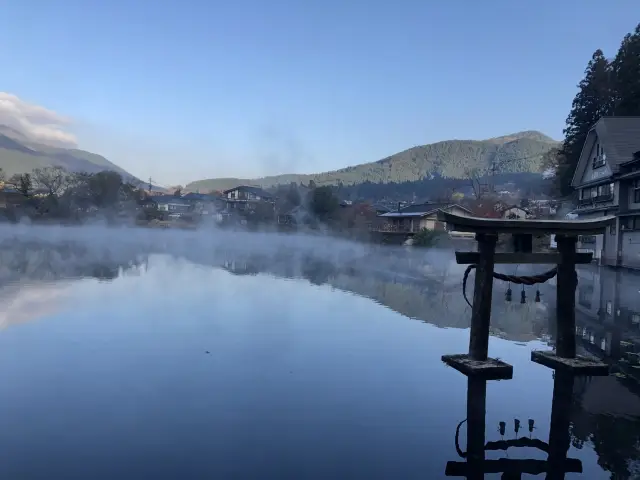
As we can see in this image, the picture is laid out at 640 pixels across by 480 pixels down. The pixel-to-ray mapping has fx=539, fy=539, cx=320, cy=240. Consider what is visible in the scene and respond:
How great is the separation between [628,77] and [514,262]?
1214 inches

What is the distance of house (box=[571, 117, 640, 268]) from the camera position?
2448 centimetres

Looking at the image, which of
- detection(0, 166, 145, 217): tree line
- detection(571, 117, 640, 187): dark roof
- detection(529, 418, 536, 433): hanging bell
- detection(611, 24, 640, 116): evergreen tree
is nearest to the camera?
detection(529, 418, 536, 433): hanging bell

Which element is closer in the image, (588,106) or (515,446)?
(515,446)

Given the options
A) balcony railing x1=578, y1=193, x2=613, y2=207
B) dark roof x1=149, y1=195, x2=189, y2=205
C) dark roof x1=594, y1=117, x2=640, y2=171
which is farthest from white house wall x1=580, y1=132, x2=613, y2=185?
dark roof x1=149, y1=195, x2=189, y2=205

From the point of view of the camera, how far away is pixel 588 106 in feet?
117

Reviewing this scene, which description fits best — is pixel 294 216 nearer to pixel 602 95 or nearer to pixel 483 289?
pixel 602 95

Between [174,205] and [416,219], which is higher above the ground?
[174,205]

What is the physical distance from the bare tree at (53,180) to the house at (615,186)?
2190 inches

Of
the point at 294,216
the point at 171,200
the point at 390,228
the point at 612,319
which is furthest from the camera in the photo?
the point at 171,200


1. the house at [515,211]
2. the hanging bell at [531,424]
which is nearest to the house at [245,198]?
the house at [515,211]

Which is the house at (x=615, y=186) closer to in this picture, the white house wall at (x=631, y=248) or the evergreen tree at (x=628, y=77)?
the white house wall at (x=631, y=248)

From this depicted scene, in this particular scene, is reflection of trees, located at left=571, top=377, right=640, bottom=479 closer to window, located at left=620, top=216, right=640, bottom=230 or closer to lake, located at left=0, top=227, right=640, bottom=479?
lake, located at left=0, top=227, right=640, bottom=479

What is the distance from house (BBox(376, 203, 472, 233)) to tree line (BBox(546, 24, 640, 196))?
13.4 meters

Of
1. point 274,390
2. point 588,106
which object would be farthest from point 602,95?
point 274,390
